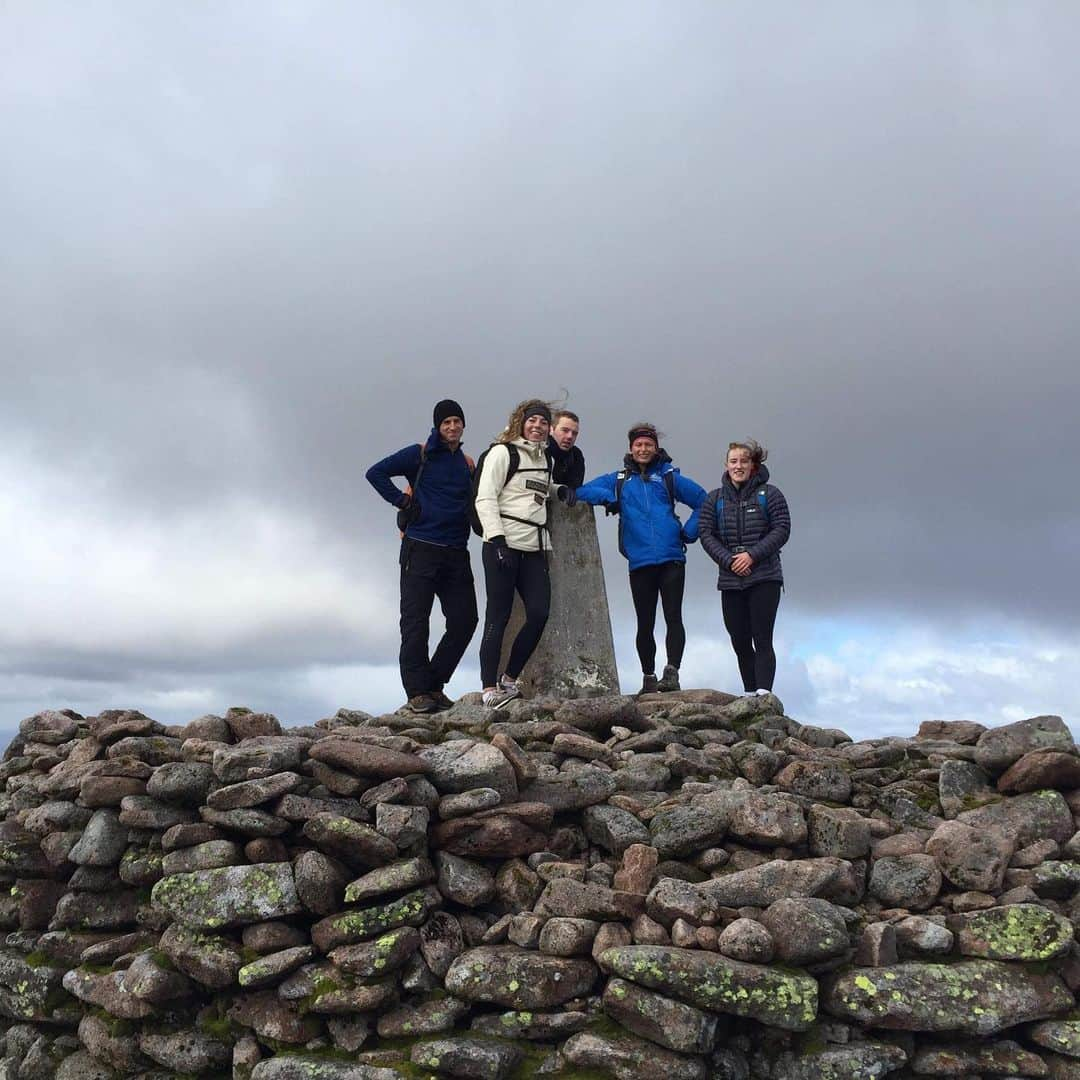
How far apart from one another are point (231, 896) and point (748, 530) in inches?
339

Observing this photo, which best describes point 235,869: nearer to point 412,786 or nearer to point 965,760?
point 412,786

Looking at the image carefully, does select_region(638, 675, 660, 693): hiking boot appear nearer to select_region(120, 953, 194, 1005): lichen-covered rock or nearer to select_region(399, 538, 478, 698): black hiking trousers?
select_region(399, 538, 478, 698): black hiking trousers

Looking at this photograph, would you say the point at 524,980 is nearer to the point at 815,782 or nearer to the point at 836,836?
the point at 836,836

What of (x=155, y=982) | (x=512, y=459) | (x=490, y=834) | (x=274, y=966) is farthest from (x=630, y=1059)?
A: (x=512, y=459)

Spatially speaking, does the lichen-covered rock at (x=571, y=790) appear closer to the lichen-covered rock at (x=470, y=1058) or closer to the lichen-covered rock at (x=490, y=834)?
the lichen-covered rock at (x=490, y=834)

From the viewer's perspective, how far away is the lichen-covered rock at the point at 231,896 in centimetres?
898

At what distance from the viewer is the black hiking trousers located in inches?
587

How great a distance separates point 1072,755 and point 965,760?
1.21m

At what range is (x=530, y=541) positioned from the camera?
14.3 metres

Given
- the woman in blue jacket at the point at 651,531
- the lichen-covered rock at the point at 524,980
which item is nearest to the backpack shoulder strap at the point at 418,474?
the woman in blue jacket at the point at 651,531

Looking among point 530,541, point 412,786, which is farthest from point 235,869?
point 530,541

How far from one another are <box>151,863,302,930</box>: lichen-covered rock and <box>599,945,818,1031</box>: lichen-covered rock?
2939 mm

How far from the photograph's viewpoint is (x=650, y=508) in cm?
1554

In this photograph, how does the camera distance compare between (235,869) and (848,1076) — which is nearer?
(848,1076)
